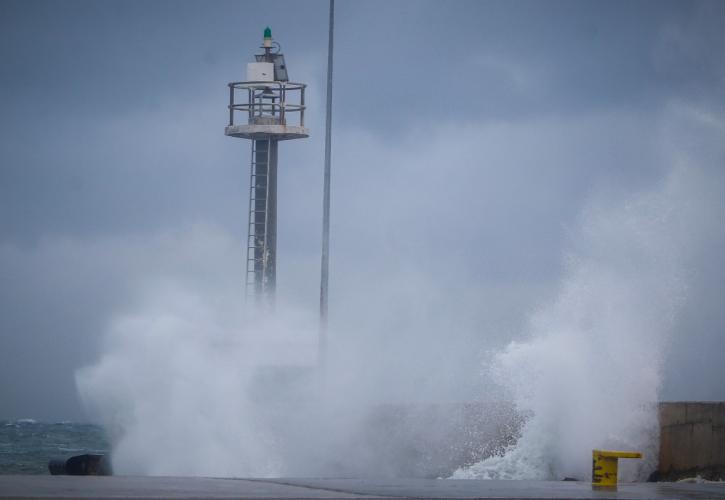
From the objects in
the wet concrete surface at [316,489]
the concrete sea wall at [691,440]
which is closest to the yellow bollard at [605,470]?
the wet concrete surface at [316,489]

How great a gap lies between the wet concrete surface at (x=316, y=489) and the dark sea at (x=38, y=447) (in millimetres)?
17197

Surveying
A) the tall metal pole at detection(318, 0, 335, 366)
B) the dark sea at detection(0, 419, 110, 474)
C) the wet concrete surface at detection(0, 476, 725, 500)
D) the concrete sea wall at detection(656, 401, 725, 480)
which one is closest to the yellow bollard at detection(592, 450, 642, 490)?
the wet concrete surface at detection(0, 476, 725, 500)

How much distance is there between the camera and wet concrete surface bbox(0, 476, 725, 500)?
352 inches

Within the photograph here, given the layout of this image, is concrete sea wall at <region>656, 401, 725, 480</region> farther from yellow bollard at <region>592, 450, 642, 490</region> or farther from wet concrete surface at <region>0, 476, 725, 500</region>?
yellow bollard at <region>592, 450, 642, 490</region>

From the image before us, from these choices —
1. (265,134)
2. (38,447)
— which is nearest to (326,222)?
(265,134)

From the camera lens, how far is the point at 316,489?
1010 cm

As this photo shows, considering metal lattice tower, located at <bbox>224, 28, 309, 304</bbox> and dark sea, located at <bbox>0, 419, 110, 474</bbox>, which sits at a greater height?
metal lattice tower, located at <bbox>224, 28, 309, 304</bbox>

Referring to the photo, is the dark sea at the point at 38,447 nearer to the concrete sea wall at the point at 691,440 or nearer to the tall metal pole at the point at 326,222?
the tall metal pole at the point at 326,222

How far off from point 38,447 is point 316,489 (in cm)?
3609

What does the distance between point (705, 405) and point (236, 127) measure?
1771cm

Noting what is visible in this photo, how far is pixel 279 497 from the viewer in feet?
29.4

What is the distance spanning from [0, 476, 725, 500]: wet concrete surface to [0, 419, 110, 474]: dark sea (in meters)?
17.2

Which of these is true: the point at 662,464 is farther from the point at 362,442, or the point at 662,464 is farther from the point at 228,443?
the point at 228,443

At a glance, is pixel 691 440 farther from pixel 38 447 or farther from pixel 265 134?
pixel 38 447
